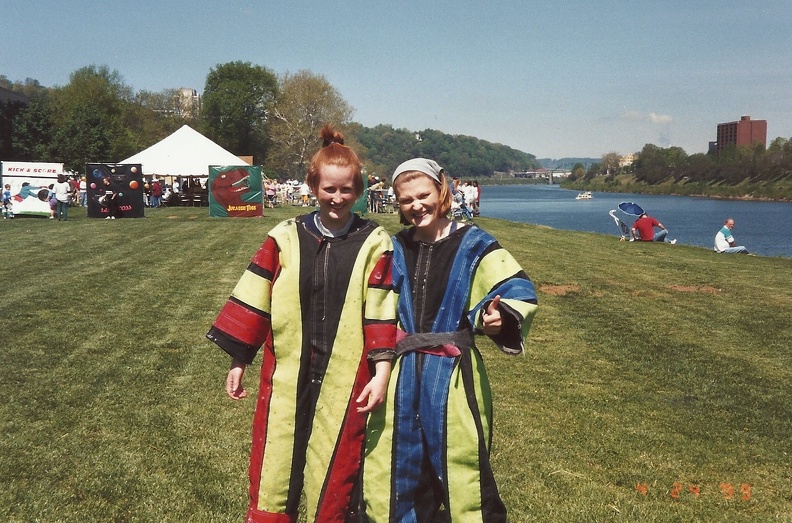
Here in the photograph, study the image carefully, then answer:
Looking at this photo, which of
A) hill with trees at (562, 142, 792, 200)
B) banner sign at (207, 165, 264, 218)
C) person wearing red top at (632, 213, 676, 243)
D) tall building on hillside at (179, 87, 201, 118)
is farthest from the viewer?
hill with trees at (562, 142, 792, 200)

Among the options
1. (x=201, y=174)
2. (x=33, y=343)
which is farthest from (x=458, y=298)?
(x=201, y=174)

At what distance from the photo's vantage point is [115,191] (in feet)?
96.6

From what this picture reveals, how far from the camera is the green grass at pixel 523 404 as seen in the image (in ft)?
15.7

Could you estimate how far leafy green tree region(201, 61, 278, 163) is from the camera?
85.8 metres

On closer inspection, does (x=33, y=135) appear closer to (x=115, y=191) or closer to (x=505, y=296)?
(x=115, y=191)

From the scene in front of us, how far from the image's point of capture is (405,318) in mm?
3428

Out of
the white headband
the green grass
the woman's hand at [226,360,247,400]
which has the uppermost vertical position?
the white headband

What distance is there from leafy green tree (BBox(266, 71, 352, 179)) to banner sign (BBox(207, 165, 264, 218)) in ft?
123

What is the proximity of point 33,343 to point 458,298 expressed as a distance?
684 centimetres

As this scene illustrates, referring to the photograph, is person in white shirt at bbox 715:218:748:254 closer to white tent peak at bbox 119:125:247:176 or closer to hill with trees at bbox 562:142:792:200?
white tent peak at bbox 119:125:247:176

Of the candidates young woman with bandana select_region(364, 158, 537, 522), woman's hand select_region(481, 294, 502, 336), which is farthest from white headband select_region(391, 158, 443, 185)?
woman's hand select_region(481, 294, 502, 336)

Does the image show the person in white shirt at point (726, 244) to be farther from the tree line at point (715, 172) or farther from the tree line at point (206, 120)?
the tree line at point (715, 172)

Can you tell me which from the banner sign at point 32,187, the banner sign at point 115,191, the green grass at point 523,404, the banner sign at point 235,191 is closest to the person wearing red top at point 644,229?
the green grass at point 523,404

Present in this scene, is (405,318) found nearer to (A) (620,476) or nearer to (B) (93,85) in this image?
(A) (620,476)
